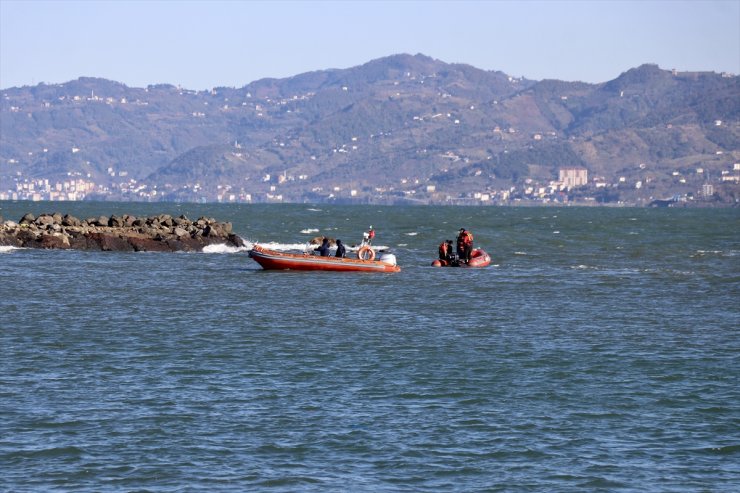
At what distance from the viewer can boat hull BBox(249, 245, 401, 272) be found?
63.4 m

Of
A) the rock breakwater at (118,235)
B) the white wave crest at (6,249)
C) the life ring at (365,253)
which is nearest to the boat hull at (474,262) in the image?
the life ring at (365,253)

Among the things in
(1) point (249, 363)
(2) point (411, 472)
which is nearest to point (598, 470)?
(2) point (411, 472)

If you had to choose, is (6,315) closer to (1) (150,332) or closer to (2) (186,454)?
(1) (150,332)

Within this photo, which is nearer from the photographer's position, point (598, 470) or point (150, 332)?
point (598, 470)

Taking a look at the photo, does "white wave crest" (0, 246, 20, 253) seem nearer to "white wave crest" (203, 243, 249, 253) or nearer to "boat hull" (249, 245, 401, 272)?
"white wave crest" (203, 243, 249, 253)

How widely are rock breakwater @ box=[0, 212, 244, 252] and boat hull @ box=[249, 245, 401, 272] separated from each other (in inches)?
765

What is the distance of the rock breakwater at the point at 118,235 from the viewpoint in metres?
81.6

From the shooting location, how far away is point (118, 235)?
82750 mm

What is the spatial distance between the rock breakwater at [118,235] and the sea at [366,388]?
2519cm

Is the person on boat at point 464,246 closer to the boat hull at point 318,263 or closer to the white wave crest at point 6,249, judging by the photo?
the boat hull at point 318,263

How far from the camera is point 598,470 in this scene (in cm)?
2177

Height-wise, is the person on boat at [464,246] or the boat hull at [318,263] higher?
the person on boat at [464,246]

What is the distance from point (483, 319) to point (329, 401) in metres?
16.8

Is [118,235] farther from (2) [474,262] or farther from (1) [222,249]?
(2) [474,262]
